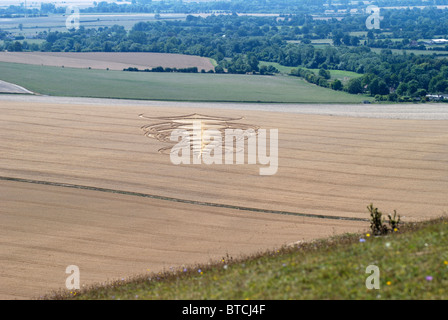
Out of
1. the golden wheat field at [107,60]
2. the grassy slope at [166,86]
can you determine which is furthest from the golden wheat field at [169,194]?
the golden wheat field at [107,60]

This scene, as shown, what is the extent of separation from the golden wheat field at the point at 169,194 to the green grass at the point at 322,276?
238 cm

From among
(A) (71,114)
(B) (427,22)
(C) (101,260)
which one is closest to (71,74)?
(A) (71,114)

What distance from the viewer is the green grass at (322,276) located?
11.1 metres

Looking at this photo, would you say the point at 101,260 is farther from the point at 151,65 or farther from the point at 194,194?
the point at 151,65

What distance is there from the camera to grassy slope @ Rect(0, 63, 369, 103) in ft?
193

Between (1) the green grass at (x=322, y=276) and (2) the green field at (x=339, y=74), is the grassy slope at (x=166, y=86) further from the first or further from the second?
(1) the green grass at (x=322, y=276)

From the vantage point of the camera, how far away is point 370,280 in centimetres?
1141

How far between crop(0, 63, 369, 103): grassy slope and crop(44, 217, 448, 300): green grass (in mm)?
42768

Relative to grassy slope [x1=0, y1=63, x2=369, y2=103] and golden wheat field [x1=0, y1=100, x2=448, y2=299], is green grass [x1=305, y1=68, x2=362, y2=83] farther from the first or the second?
golden wheat field [x1=0, y1=100, x2=448, y2=299]

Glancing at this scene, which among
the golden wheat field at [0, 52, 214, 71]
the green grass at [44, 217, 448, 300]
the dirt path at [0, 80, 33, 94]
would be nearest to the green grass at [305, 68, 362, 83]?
the golden wheat field at [0, 52, 214, 71]

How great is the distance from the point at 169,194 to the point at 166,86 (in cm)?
4069

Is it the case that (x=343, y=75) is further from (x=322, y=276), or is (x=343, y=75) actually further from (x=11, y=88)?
(x=322, y=276)

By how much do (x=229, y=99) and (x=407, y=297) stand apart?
155ft

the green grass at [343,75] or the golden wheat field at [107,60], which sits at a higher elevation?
the golden wheat field at [107,60]
